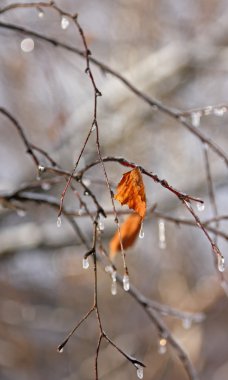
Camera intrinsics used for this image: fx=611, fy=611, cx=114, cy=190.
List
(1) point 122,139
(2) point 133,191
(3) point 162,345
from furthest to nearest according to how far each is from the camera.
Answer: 1. (1) point 122,139
2. (3) point 162,345
3. (2) point 133,191

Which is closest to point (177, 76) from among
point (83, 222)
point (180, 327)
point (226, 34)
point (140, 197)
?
point (226, 34)

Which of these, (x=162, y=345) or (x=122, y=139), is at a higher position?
(x=122, y=139)

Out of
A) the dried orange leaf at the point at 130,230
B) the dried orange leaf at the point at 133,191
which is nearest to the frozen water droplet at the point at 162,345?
the dried orange leaf at the point at 130,230

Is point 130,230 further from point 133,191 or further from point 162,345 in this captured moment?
point 133,191

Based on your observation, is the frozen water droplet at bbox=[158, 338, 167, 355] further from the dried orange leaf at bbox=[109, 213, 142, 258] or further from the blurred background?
the blurred background

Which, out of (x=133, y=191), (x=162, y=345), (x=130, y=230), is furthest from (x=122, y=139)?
(x=133, y=191)

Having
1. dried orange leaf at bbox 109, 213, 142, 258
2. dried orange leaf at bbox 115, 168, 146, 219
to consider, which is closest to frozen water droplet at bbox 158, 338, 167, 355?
dried orange leaf at bbox 109, 213, 142, 258

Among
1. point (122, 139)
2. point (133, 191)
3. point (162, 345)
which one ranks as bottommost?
point (162, 345)

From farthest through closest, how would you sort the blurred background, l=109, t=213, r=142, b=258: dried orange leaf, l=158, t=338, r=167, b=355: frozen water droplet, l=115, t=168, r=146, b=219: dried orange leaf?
the blurred background
l=109, t=213, r=142, b=258: dried orange leaf
l=158, t=338, r=167, b=355: frozen water droplet
l=115, t=168, r=146, b=219: dried orange leaf
